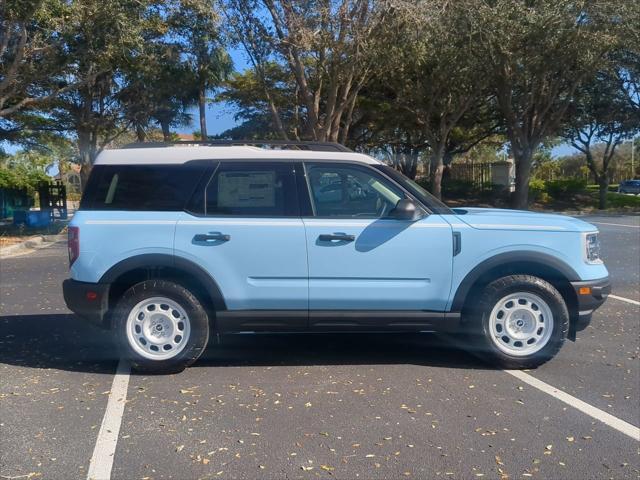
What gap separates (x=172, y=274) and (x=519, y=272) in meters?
3.11

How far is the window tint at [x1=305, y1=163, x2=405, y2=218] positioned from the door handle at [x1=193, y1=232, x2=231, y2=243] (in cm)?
83

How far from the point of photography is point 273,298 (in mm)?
5805

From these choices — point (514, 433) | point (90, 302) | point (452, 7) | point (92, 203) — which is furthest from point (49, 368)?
point (452, 7)

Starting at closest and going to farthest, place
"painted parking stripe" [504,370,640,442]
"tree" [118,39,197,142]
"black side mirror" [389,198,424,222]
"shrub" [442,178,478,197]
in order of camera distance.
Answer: "painted parking stripe" [504,370,640,442]
"black side mirror" [389,198,424,222]
"tree" [118,39,197,142]
"shrub" [442,178,478,197]

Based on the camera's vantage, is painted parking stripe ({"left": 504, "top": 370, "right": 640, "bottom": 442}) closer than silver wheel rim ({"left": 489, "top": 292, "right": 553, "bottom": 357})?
Yes

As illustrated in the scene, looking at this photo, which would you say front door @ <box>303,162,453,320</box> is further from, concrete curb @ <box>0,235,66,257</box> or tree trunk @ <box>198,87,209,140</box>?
tree trunk @ <box>198,87,209,140</box>

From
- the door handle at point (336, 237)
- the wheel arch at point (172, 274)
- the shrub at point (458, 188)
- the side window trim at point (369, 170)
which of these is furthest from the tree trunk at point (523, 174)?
the wheel arch at point (172, 274)

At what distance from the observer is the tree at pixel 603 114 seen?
3177 cm

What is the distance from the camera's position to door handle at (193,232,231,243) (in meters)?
5.74

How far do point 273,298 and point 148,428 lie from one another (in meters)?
1.60

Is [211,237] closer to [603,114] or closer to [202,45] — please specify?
[202,45]

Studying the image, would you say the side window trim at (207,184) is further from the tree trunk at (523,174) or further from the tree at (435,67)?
the tree trunk at (523,174)

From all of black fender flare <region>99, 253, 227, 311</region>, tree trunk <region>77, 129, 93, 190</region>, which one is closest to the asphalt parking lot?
black fender flare <region>99, 253, 227, 311</region>

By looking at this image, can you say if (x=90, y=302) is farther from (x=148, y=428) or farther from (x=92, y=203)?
(x=148, y=428)
